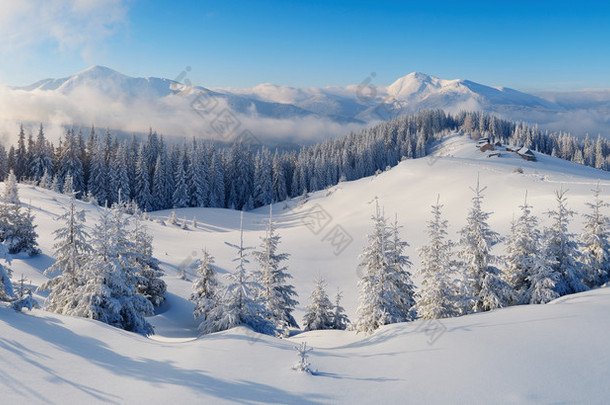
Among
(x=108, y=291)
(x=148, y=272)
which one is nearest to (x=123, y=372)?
(x=108, y=291)

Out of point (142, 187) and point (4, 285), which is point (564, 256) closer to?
point (4, 285)

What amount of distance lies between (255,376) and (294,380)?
926 mm

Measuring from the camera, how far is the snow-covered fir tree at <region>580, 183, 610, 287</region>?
1555 centimetres

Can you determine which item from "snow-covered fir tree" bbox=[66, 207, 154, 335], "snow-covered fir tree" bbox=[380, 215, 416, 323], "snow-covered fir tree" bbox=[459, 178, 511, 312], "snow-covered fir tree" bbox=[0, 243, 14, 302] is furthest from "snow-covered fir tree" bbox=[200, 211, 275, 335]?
"snow-covered fir tree" bbox=[459, 178, 511, 312]

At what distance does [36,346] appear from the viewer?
303 inches

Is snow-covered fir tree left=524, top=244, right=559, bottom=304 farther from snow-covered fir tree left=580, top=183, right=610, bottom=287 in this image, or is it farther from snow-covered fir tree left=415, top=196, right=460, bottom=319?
snow-covered fir tree left=415, top=196, right=460, bottom=319

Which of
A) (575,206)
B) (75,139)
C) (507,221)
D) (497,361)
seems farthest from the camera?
(75,139)

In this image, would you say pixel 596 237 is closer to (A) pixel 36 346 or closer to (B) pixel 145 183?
(A) pixel 36 346

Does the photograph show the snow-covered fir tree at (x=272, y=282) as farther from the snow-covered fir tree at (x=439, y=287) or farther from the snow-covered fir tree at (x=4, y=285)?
the snow-covered fir tree at (x=4, y=285)

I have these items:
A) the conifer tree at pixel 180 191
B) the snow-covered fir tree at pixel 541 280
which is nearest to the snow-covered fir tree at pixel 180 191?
the conifer tree at pixel 180 191

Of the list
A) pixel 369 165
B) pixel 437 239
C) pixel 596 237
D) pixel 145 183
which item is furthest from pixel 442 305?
pixel 369 165

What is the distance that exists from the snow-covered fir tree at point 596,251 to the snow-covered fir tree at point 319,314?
12245 millimetres

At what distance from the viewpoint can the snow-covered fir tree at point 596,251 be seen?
15555 mm

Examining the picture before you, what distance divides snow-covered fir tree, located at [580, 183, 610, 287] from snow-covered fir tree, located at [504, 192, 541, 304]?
271cm
